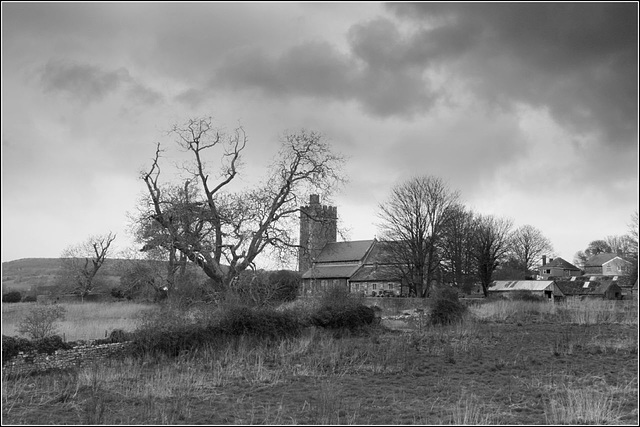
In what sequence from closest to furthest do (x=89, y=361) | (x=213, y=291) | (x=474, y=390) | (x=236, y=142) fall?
1. (x=474, y=390)
2. (x=89, y=361)
3. (x=213, y=291)
4. (x=236, y=142)

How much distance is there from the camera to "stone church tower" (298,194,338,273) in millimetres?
25812

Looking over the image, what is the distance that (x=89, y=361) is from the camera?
14414mm

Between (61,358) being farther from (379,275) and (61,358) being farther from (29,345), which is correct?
(379,275)

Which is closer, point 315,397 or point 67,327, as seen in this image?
point 315,397

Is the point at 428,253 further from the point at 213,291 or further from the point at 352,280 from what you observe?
the point at 213,291

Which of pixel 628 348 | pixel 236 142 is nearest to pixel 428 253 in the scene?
pixel 236 142

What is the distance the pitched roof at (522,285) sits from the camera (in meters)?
55.4

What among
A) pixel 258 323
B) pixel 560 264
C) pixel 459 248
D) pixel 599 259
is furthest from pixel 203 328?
pixel 599 259

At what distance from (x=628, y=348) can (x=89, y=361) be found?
15.0 metres

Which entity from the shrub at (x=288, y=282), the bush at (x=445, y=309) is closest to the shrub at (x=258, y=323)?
the shrub at (x=288, y=282)

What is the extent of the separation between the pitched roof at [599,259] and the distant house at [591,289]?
96.8 ft

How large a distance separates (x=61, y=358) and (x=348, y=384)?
717 cm

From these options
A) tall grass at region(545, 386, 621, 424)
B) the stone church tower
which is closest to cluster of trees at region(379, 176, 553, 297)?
the stone church tower

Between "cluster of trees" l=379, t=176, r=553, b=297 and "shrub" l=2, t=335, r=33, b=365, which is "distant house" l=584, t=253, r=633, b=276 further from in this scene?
"shrub" l=2, t=335, r=33, b=365
